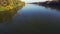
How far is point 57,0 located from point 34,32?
131m

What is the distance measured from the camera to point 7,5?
3182 inches

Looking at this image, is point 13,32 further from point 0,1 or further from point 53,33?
point 0,1

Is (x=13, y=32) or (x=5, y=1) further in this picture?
(x=5, y=1)

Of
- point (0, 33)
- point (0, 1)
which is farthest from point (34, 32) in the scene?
point (0, 1)

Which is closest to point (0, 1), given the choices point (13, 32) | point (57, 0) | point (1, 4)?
point (1, 4)

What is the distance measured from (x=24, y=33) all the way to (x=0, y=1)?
60603mm

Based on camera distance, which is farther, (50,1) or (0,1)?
(50,1)

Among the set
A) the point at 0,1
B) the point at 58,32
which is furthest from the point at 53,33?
the point at 0,1

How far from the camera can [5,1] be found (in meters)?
81.7

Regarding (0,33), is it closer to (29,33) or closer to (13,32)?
(13,32)

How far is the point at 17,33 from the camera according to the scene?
2827cm

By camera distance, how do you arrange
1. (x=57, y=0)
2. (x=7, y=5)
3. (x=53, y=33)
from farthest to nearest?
(x=57, y=0), (x=7, y=5), (x=53, y=33)

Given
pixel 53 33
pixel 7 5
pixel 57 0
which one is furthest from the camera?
pixel 57 0

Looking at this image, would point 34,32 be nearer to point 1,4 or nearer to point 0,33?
point 0,33
